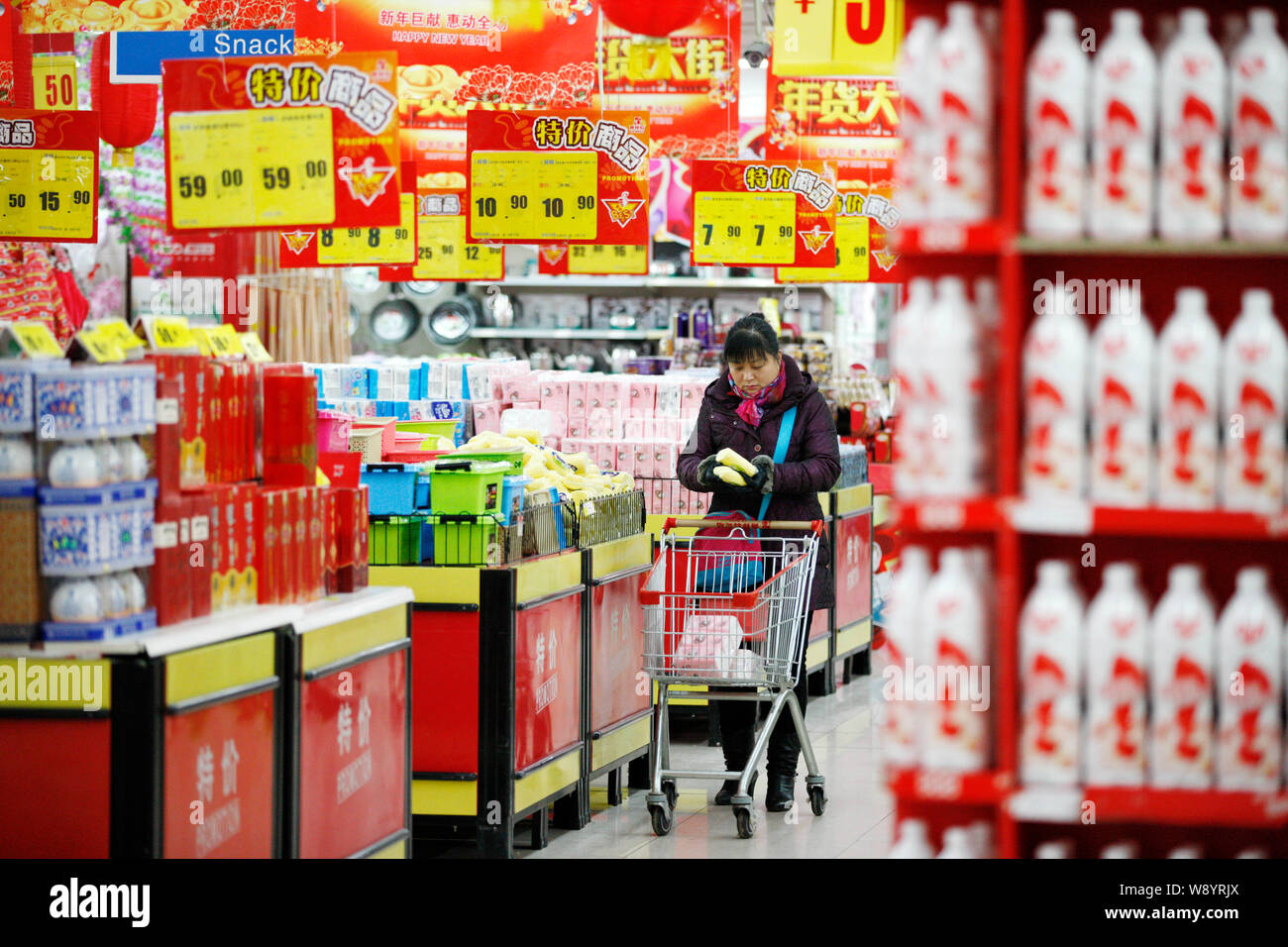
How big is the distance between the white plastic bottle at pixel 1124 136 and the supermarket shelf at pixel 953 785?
1091 mm

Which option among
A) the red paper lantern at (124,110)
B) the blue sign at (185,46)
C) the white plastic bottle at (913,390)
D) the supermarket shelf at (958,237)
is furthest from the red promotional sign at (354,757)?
the red paper lantern at (124,110)

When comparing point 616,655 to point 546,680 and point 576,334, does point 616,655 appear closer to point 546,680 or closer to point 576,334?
point 546,680

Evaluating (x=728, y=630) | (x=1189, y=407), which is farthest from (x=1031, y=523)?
(x=728, y=630)

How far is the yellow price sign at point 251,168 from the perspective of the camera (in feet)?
21.7

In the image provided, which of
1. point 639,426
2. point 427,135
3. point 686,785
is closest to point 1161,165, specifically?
point 686,785

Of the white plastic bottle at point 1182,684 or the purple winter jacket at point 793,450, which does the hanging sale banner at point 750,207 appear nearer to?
the purple winter jacket at point 793,450

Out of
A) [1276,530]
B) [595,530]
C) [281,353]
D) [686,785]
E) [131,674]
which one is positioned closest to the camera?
[1276,530]

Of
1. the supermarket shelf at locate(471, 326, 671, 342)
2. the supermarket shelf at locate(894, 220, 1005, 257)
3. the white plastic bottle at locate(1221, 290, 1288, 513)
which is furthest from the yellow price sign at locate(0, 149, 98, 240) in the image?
the supermarket shelf at locate(471, 326, 671, 342)

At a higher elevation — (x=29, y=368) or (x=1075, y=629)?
(x=29, y=368)

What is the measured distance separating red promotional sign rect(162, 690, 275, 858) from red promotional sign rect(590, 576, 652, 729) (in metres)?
2.56

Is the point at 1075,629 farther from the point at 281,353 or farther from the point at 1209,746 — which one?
the point at 281,353

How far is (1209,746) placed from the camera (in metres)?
3.29

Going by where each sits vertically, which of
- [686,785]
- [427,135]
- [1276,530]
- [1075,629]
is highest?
[427,135]
